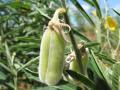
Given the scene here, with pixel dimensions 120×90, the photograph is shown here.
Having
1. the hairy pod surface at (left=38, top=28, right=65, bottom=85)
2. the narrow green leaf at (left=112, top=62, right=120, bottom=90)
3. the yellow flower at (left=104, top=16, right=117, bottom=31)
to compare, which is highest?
the hairy pod surface at (left=38, top=28, right=65, bottom=85)

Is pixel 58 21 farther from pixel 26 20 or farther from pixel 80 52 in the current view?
pixel 26 20

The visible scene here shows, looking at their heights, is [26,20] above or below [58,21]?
below

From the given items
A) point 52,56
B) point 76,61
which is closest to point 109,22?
point 76,61

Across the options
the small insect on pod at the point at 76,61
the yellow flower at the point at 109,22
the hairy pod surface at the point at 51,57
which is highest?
the hairy pod surface at the point at 51,57

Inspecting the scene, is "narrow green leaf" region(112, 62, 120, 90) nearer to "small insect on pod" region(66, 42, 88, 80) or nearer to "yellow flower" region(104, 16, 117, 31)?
"small insect on pod" region(66, 42, 88, 80)

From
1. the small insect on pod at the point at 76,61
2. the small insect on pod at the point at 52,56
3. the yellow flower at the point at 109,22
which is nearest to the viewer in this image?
the small insect on pod at the point at 52,56

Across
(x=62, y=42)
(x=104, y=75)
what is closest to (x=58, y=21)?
(x=62, y=42)

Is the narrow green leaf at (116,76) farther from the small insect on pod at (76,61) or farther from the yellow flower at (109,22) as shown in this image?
the yellow flower at (109,22)

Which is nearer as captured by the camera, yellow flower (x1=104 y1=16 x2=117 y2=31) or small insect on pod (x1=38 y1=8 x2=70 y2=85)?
small insect on pod (x1=38 y1=8 x2=70 y2=85)

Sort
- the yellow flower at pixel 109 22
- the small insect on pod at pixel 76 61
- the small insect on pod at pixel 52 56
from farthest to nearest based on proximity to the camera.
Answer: the yellow flower at pixel 109 22 < the small insect on pod at pixel 76 61 < the small insect on pod at pixel 52 56

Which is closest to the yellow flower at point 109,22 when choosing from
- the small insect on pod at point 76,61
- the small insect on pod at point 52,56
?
the small insect on pod at point 76,61

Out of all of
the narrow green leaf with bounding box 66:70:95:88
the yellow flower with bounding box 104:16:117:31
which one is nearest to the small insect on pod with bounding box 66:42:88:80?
the narrow green leaf with bounding box 66:70:95:88
